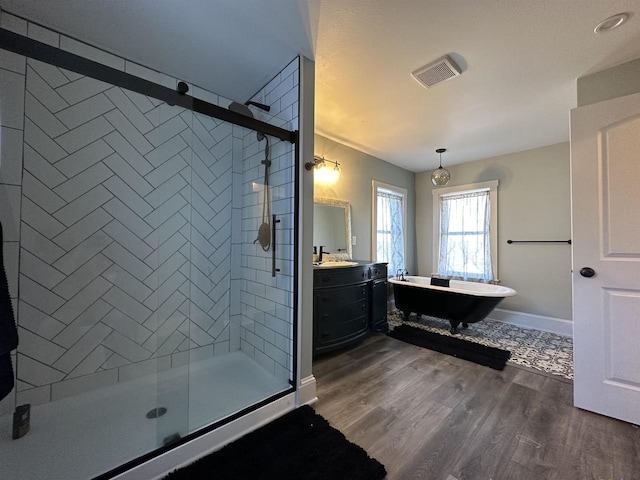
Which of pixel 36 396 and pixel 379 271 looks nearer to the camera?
pixel 36 396

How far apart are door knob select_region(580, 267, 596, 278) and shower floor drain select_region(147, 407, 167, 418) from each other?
283 centimetres

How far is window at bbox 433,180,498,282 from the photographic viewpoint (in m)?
3.81

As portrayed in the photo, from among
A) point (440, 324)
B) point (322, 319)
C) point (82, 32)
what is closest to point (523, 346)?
point (440, 324)

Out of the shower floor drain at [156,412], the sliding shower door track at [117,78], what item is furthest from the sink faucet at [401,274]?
the shower floor drain at [156,412]

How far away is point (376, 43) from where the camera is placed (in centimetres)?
168

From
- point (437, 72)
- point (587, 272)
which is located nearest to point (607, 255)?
point (587, 272)

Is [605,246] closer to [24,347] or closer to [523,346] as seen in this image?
[523,346]

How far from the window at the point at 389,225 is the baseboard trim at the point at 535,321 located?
151 cm

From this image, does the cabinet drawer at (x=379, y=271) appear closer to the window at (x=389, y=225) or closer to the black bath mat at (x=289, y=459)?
the window at (x=389, y=225)

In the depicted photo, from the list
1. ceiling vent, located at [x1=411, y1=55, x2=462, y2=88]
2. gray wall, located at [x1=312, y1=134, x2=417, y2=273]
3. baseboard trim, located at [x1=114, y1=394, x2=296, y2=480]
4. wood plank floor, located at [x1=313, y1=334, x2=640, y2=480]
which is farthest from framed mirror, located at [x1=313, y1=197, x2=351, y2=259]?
baseboard trim, located at [x1=114, y1=394, x2=296, y2=480]

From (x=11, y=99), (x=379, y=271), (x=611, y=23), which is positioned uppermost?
(x=611, y=23)

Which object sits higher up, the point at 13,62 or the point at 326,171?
the point at 13,62

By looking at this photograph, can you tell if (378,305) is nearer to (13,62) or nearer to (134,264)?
(134,264)

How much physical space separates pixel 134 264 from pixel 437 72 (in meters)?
2.68
